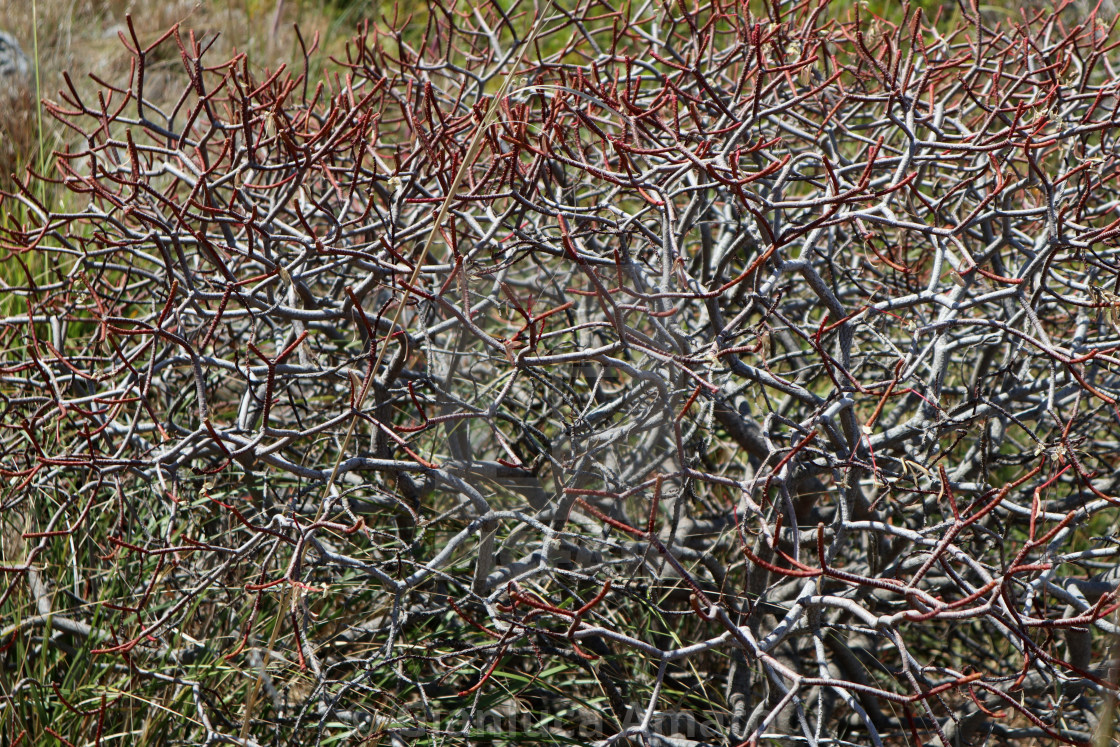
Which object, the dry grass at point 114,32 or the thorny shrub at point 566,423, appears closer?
the thorny shrub at point 566,423

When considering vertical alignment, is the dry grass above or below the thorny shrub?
above

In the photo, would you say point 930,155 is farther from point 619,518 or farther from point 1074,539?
point 1074,539

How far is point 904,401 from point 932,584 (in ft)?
1.60

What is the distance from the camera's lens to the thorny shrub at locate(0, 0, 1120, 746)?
176 cm

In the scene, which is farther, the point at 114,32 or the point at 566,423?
the point at 114,32

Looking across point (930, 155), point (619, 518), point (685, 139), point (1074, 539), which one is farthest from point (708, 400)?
point (1074, 539)

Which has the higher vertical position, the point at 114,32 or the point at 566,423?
the point at 114,32

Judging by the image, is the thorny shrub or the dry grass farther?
the dry grass

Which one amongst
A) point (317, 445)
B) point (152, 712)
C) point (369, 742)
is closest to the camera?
point (369, 742)

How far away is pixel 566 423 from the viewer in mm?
2078

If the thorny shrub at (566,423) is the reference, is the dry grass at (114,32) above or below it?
above

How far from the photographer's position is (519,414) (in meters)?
2.70

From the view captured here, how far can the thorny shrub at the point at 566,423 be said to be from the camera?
1757 millimetres

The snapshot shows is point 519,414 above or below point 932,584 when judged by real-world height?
above
